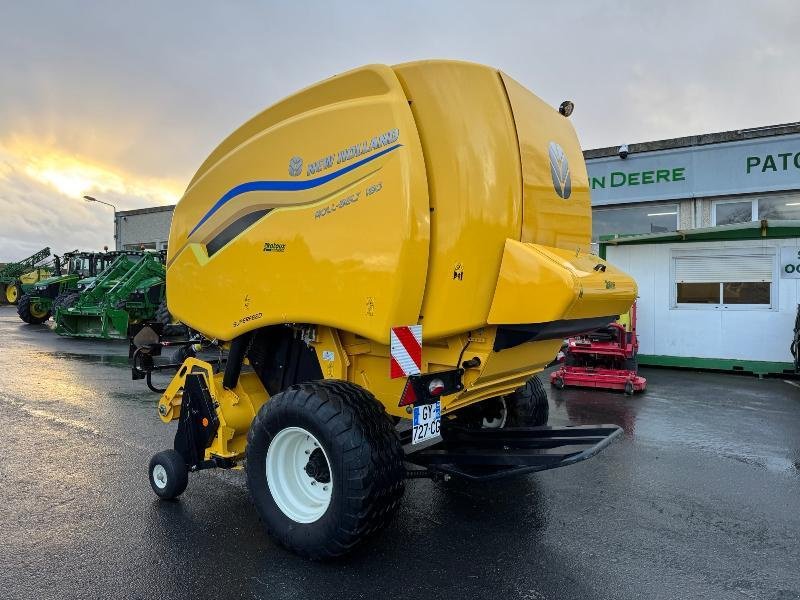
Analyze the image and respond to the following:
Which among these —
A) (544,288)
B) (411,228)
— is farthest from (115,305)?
(544,288)

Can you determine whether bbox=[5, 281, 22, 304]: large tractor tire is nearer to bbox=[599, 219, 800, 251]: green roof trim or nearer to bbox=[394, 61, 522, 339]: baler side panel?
bbox=[599, 219, 800, 251]: green roof trim

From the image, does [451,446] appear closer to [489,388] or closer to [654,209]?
[489,388]

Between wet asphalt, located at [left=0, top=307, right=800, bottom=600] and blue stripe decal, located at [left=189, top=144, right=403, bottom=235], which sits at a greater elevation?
blue stripe decal, located at [left=189, top=144, right=403, bottom=235]

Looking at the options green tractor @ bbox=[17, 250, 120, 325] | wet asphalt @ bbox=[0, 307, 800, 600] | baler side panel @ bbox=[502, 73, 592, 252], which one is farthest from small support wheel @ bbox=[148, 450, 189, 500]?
A: green tractor @ bbox=[17, 250, 120, 325]

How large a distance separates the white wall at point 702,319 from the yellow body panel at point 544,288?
342 inches

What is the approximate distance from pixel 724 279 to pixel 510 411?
802 cm

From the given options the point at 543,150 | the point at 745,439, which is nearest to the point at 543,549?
the point at 543,150

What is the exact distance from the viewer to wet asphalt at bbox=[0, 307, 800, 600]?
3125mm

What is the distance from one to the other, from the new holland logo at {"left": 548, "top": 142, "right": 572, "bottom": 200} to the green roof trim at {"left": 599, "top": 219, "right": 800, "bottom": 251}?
785cm

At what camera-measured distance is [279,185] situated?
3656mm

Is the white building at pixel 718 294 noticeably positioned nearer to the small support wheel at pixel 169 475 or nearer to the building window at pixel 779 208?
the building window at pixel 779 208

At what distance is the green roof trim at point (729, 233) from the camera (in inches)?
397

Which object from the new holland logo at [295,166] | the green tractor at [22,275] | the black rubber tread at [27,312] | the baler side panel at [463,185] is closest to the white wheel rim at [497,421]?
the baler side panel at [463,185]

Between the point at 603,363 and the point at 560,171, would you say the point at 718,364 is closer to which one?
the point at 603,363
